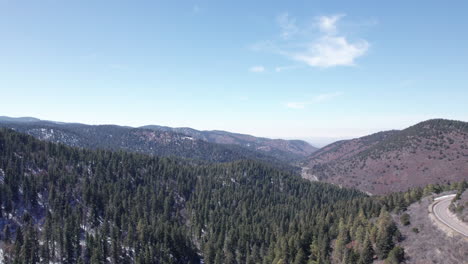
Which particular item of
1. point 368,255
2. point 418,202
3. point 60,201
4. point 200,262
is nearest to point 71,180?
point 60,201

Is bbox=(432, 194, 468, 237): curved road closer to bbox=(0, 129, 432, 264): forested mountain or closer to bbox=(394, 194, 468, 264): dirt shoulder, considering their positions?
bbox=(394, 194, 468, 264): dirt shoulder

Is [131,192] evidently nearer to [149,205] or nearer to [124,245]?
[149,205]

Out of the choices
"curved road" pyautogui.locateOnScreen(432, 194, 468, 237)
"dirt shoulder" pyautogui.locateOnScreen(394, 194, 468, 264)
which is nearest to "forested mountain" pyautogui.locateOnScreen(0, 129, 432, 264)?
"dirt shoulder" pyautogui.locateOnScreen(394, 194, 468, 264)

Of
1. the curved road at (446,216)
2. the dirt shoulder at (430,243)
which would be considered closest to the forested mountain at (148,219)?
the dirt shoulder at (430,243)

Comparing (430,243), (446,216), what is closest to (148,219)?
(430,243)

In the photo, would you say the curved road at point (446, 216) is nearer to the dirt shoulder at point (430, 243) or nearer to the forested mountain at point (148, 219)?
the dirt shoulder at point (430, 243)

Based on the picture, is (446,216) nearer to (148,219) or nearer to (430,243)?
(430,243)
